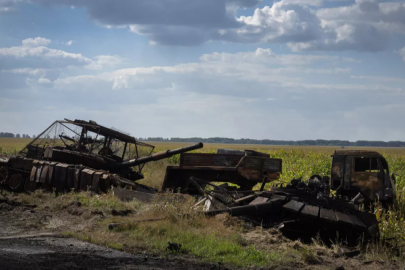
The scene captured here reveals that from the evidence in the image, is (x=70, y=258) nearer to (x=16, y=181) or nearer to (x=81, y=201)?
(x=81, y=201)

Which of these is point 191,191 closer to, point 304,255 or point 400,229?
point 400,229

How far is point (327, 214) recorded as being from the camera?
11164mm

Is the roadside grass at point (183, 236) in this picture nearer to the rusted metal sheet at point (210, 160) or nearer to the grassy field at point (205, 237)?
the grassy field at point (205, 237)

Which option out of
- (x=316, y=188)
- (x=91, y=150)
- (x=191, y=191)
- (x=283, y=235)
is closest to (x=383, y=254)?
(x=283, y=235)

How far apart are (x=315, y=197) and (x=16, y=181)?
12605 millimetres

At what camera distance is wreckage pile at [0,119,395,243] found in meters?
11.5

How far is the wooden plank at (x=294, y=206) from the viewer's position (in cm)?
1135

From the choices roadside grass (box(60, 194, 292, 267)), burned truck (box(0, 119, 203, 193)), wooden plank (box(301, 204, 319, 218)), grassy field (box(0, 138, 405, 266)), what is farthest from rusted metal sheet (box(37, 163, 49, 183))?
wooden plank (box(301, 204, 319, 218))

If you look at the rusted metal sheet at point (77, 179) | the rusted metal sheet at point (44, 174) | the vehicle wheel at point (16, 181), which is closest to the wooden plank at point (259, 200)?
the rusted metal sheet at point (77, 179)

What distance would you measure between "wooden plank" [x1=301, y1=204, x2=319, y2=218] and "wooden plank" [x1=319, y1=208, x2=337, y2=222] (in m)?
0.11

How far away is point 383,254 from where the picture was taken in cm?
1020

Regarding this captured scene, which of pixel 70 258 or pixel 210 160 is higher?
pixel 210 160

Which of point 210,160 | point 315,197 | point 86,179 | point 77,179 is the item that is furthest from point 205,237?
point 210,160

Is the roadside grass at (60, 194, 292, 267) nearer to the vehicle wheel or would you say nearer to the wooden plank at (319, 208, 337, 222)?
the wooden plank at (319, 208, 337, 222)
